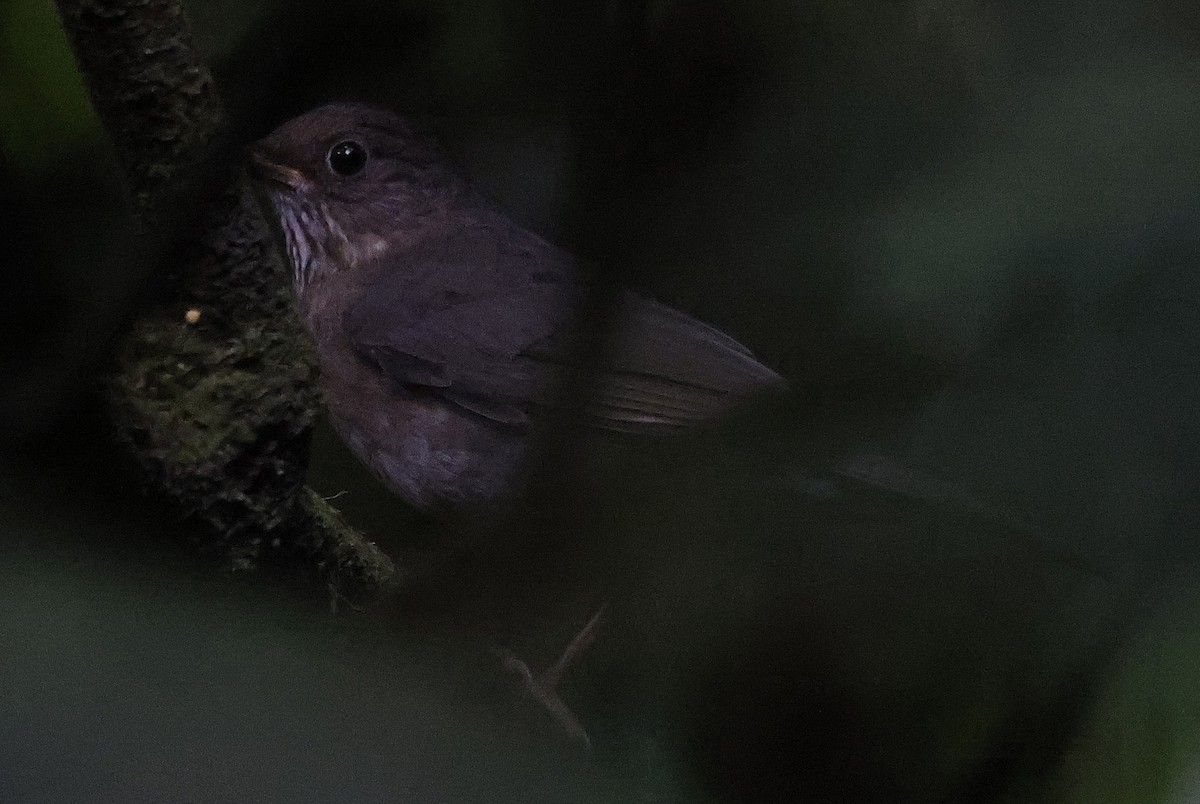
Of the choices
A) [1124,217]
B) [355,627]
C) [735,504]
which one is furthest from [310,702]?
[1124,217]

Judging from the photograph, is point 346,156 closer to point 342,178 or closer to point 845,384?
point 342,178

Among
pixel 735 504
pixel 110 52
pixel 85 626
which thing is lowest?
pixel 85 626

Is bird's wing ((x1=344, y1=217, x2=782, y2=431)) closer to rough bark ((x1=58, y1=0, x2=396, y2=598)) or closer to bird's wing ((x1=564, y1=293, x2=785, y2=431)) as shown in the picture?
bird's wing ((x1=564, y1=293, x2=785, y2=431))

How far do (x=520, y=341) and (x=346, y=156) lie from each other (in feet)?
0.47

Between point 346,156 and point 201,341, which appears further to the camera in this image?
point 346,156

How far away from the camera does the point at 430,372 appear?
0.72 m

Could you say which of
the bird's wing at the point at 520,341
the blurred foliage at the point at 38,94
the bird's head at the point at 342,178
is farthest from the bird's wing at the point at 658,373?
the blurred foliage at the point at 38,94

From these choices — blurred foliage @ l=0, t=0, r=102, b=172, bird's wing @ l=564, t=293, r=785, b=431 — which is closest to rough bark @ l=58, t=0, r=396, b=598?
blurred foliage @ l=0, t=0, r=102, b=172

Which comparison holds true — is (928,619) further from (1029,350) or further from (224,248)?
(224,248)

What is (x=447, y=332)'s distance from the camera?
73 centimetres

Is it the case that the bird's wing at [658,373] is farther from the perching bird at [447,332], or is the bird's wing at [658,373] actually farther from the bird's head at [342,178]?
the bird's head at [342,178]

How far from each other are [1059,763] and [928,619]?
0.29ft

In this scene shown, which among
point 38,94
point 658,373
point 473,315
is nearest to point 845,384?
point 658,373

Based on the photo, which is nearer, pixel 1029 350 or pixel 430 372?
pixel 1029 350
